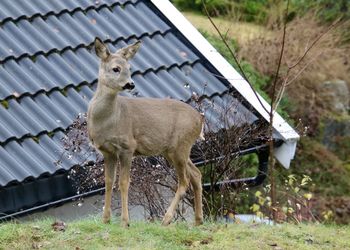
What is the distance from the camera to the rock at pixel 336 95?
20322 millimetres

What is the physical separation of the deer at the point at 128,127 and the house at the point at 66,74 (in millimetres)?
2090

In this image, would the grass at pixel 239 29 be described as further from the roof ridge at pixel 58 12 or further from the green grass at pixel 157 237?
the green grass at pixel 157 237

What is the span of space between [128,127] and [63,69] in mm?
3668

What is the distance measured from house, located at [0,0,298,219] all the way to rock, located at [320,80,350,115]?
8281mm

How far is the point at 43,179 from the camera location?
9.94 metres

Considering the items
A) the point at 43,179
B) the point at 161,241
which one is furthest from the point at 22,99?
the point at 161,241

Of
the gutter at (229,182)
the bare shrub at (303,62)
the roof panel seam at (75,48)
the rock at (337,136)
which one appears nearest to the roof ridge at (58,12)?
the roof panel seam at (75,48)

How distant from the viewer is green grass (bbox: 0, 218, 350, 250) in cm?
762

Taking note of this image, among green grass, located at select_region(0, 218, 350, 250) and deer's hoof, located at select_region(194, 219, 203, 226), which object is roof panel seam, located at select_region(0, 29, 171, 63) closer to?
green grass, located at select_region(0, 218, 350, 250)

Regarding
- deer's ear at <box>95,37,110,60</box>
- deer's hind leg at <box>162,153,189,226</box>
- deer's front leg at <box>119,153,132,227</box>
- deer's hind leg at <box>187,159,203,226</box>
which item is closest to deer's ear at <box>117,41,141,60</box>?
deer's ear at <box>95,37,110,60</box>

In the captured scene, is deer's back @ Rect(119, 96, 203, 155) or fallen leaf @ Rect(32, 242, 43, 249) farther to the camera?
deer's back @ Rect(119, 96, 203, 155)

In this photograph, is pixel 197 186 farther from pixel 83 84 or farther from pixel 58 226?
pixel 83 84

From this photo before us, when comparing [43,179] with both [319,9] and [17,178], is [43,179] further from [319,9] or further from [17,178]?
[319,9]

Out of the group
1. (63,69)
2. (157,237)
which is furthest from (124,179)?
(63,69)
